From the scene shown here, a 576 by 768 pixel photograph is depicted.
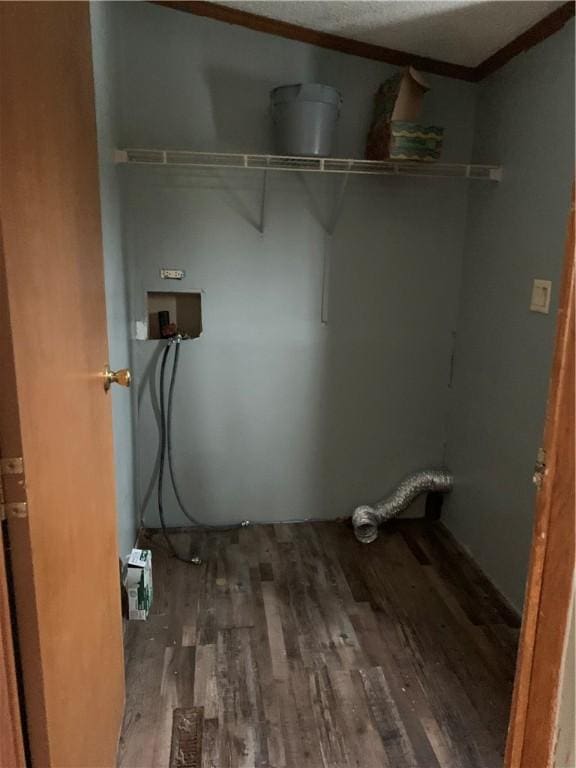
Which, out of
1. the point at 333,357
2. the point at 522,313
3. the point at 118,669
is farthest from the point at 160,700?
the point at 522,313

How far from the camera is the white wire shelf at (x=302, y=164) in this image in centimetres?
231

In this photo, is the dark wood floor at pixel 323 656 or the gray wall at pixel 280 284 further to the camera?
the gray wall at pixel 280 284

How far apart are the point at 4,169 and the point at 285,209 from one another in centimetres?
192

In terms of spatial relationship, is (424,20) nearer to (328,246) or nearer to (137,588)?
(328,246)

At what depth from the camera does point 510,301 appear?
7.48 ft

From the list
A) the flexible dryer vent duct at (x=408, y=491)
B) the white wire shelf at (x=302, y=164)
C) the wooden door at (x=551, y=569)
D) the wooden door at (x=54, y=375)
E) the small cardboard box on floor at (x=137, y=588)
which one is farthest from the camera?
the flexible dryer vent duct at (x=408, y=491)

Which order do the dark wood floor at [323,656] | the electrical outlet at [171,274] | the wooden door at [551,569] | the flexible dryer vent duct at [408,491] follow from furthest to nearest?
the flexible dryer vent duct at [408,491]
the electrical outlet at [171,274]
the dark wood floor at [323,656]
the wooden door at [551,569]

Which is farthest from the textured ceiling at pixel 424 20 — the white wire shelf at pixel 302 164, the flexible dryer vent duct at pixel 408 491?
the flexible dryer vent duct at pixel 408 491

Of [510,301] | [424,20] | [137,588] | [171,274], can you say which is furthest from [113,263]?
[510,301]

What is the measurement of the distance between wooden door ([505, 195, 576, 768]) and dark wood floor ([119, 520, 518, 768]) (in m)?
0.60

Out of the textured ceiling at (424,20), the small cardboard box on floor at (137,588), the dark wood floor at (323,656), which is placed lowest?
the dark wood floor at (323,656)

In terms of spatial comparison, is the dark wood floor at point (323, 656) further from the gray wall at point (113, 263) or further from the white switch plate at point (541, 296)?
the white switch plate at point (541, 296)

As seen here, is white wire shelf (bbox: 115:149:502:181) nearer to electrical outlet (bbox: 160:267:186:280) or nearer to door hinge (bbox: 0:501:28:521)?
electrical outlet (bbox: 160:267:186:280)

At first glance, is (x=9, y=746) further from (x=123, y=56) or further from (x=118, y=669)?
(x=123, y=56)
